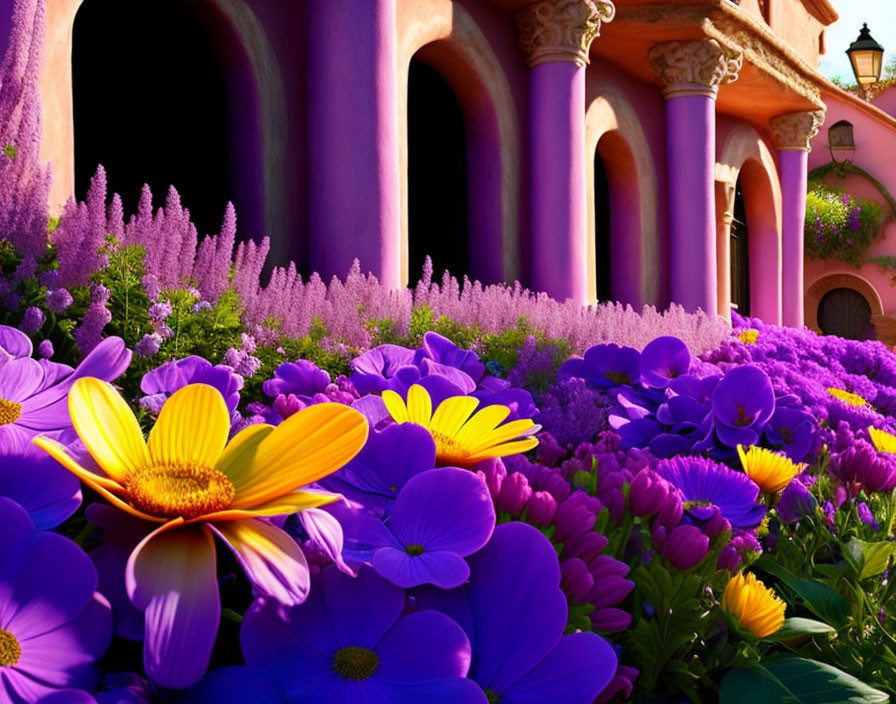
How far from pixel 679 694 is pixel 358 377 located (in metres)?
0.54

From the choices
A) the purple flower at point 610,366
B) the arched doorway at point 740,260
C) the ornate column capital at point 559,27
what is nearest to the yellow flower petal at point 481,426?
the purple flower at point 610,366

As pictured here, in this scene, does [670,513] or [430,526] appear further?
[670,513]

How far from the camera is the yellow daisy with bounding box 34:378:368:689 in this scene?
55cm

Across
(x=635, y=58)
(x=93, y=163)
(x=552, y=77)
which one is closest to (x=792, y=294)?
(x=635, y=58)

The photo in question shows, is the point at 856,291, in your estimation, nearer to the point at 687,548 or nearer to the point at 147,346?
the point at 147,346

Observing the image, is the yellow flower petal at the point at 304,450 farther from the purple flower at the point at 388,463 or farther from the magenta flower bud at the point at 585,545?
the magenta flower bud at the point at 585,545

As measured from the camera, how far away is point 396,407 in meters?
0.94

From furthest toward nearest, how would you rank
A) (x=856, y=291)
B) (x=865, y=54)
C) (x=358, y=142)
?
(x=856, y=291), (x=865, y=54), (x=358, y=142)

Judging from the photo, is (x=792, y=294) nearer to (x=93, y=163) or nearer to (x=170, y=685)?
(x=93, y=163)

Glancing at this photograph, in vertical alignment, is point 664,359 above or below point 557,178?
below

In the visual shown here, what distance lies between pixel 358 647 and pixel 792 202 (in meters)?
15.3

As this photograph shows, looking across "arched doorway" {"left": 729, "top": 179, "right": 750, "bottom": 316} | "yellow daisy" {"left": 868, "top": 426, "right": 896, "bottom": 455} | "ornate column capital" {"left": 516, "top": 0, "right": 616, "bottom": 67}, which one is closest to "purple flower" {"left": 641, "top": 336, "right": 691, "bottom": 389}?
"yellow daisy" {"left": 868, "top": 426, "right": 896, "bottom": 455}

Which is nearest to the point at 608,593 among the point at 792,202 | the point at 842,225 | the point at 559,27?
the point at 559,27

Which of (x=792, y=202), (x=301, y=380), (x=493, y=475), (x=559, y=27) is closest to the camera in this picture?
(x=493, y=475)
